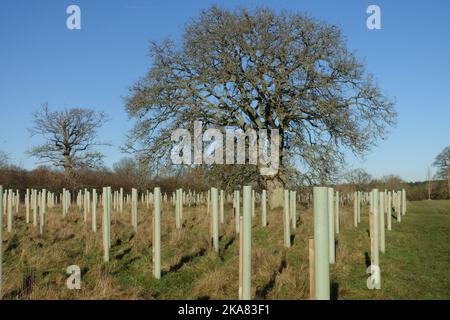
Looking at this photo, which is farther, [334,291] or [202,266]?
[202,266]

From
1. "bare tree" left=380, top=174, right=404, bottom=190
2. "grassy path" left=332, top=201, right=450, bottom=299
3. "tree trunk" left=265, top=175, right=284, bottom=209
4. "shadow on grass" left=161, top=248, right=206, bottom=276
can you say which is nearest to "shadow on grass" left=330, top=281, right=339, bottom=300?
Answer: "grassy path" left=332, top=201, right=450, bottom=299

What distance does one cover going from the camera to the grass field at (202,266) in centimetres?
679

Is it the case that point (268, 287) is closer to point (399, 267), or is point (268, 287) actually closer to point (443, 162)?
point (399, 267)

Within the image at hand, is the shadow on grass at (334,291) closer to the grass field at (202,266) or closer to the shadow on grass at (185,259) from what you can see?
the grass field at (202,266)

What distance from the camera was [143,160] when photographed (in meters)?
21.6

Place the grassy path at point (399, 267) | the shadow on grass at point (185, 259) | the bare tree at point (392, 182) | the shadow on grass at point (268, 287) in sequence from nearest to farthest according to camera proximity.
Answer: the shadow on grass at point (268, 287), the grassy path at point (399, 267), the shadow on grass at point (185, 259), the bare tree at point (392, 182)

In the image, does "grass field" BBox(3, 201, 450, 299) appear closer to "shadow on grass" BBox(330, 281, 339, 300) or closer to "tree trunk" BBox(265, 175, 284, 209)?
"shadow on grass" BBox(330, 281, 339, 300)

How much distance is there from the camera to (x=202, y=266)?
335 inches

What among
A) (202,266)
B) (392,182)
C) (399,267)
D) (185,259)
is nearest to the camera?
(202,266)

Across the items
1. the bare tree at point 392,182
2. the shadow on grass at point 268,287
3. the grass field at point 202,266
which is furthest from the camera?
the bare tree at point 392,182

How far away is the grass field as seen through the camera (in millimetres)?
6793

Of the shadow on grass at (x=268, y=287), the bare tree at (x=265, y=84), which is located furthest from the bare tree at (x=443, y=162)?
the shadow on grass at (x=268, y=287)

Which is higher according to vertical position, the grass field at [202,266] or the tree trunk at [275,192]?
the tree trunk at [275,192]

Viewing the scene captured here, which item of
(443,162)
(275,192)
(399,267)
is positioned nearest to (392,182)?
(443,162)
